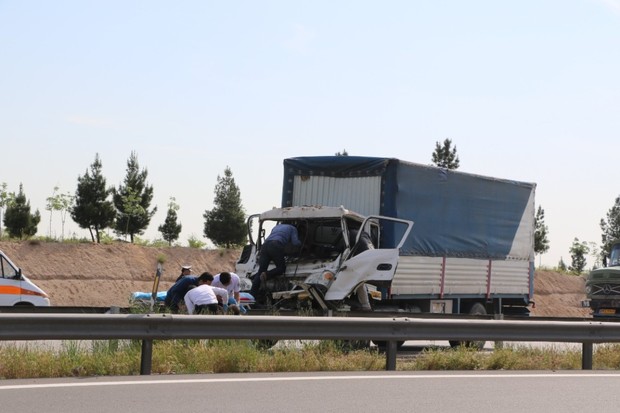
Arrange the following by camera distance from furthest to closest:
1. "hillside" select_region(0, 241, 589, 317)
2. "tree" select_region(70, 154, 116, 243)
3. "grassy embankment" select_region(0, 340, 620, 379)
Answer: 1. "tree" select_region(70, 154, 116, 243)
2. "hillside" select_region(0, 241, 589, 317)
3. "grassy embankment" select_region(0, 340, 620, 379)

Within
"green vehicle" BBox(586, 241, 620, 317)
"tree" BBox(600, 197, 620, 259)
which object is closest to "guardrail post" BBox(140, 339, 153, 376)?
"green vehicle" BBox(586, 241, 620, 317)

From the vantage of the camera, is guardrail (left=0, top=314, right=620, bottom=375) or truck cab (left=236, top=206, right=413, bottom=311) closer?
guardrail (left=0, top=314, right=620, bottom=375)

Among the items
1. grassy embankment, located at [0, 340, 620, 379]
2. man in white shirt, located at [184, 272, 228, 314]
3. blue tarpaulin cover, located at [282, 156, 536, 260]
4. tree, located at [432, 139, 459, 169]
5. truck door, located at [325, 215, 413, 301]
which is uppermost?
tree, located at [432, 139, 459, 169]

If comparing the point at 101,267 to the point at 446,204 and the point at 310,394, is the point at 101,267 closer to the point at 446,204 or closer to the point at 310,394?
the point at 446,204

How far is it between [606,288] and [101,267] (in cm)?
2497

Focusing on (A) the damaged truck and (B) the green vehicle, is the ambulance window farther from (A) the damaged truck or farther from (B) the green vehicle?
(B) the green vehicle

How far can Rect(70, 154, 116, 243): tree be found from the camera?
5791 centimetres

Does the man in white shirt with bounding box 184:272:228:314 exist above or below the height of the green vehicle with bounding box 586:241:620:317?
below

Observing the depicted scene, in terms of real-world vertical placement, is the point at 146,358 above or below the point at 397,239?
below

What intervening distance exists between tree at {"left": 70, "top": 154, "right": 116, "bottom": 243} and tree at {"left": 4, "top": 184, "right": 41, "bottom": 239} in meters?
2.28

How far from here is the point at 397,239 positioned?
19.5 m

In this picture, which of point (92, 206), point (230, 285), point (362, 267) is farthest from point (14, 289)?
point (92, 206)

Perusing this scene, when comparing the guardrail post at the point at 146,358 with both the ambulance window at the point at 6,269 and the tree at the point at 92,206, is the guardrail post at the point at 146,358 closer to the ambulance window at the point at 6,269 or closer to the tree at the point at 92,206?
the ambulance window at the point at 6,269

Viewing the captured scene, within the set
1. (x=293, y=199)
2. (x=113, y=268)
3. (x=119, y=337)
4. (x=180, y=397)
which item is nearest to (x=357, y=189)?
(x=293, y=199)
